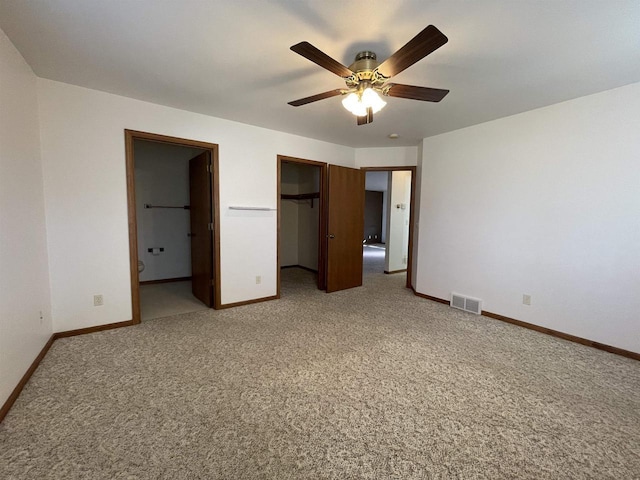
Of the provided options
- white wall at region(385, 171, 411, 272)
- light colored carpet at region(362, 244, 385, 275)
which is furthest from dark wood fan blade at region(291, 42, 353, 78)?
light colored carpet at region(362, 244, 385, 275)

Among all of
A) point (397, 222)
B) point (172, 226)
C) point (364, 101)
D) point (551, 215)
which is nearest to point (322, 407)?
point (364, 101)

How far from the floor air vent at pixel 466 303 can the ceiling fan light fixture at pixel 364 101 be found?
2.75 metres

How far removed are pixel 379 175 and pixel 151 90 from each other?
20.7 feet

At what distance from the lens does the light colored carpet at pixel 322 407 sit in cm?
137

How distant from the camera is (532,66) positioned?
6.86ft

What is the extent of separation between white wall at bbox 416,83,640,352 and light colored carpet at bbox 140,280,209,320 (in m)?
3.46

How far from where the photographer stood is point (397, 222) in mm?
5895

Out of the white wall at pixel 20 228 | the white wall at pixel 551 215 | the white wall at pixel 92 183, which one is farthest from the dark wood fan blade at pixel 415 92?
the white wall at pixel 20 228

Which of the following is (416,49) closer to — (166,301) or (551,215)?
(551,215)

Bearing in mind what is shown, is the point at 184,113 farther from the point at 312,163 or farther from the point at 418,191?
the point at 418,191

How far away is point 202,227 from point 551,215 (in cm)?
406

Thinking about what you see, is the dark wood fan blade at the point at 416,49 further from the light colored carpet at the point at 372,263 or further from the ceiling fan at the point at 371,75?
the light colored carpet at the point at 372,263

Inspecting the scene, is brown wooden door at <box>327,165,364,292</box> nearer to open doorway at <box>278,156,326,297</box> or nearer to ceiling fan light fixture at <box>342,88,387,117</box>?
open doorway at <box>278,156,326,297</box>

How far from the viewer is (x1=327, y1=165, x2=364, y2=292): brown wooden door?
4.35 meters
